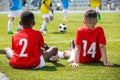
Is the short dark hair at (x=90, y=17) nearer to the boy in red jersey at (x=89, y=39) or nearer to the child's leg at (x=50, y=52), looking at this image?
the boy in red jersey at (x=89, y=39)

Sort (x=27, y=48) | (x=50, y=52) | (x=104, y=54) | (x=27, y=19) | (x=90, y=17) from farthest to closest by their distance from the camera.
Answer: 1. (x=50, y=52)
2. (x=90, y=17)
3. (x=104, y=54)
4. (x=27, y=19)
5. (x=27, y=48)

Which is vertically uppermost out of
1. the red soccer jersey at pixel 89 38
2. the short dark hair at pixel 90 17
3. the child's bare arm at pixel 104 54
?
the short dark hair at pixel 90 17

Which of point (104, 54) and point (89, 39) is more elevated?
point (89, 39)

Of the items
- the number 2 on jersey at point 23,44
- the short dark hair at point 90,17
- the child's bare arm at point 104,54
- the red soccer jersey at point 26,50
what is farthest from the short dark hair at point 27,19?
the child's bare arm at point 104,54

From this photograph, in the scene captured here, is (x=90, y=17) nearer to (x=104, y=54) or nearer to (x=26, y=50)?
(x=104, y=54)

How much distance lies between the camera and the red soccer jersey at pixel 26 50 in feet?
21.6

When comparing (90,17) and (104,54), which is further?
(90,17)

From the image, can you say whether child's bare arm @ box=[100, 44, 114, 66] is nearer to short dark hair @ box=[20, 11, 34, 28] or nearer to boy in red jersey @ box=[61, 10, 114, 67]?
boy in red jersey @ box=[61, 10, 114, 67]

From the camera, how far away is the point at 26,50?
6594 mm

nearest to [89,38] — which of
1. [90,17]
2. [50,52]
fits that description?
[90,17]

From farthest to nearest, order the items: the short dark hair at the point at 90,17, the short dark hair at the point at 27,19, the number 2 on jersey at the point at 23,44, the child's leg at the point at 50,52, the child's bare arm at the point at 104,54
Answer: the child's leg at the point at 50,52 < the short dark hair at the point at 90,17 < the child's bare arm at the point at 104,54 < the short dark hair at the point at 27,19 < the number 2 on jersey at the point at 23,44

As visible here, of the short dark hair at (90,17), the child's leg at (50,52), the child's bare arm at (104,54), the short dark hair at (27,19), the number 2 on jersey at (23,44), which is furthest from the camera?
the child's leg at (50,52)

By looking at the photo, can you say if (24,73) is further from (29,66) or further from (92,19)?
(92,19)

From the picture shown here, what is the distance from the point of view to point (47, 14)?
46.2ft
